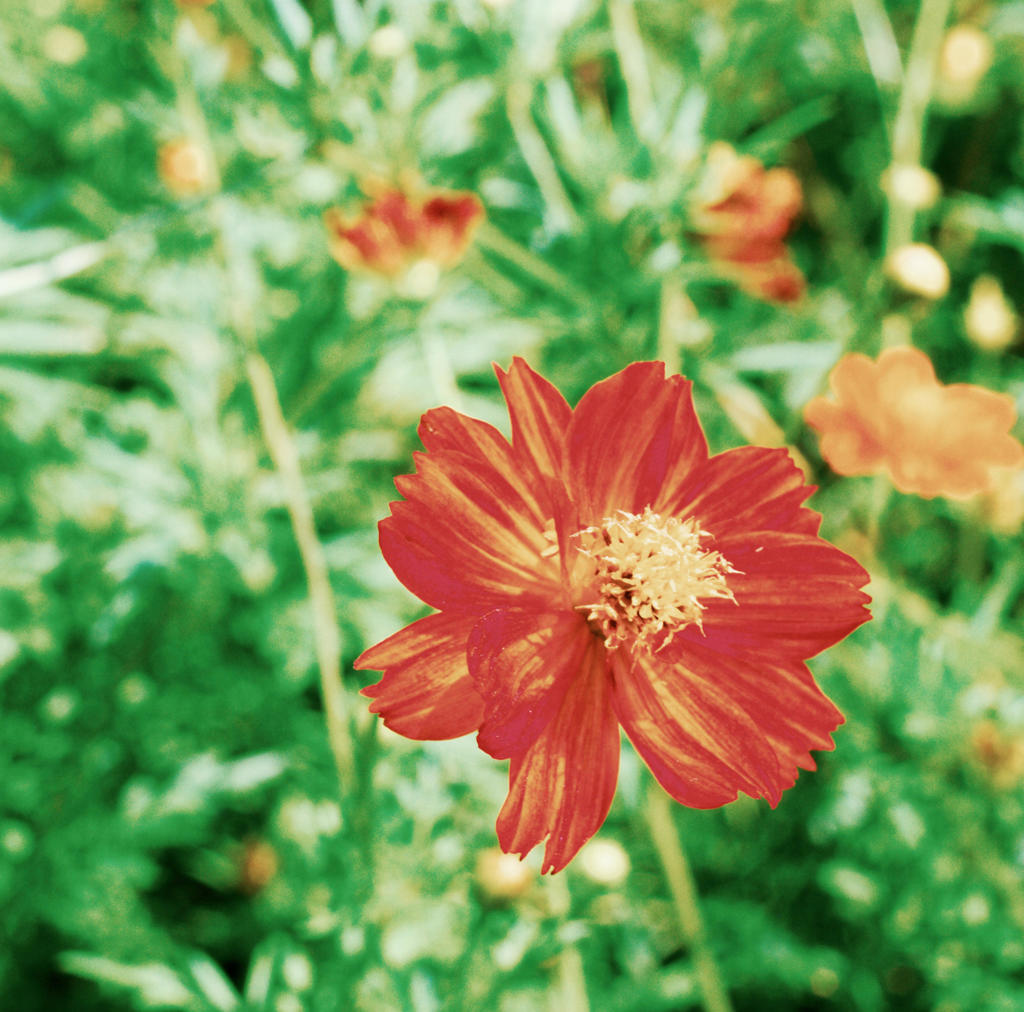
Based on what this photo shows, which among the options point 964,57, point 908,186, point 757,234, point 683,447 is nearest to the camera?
point 683,447

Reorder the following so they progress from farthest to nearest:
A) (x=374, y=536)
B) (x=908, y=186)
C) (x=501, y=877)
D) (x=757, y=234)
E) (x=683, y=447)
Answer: (x=757, y=234), (x=374, y=536), (x=908, y=186), (x=501, y=877), (x=683, y=447)

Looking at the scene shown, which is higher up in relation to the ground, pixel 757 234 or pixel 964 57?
pixel 964 57

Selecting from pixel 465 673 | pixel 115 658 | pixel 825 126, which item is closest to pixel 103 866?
pixel 115 658

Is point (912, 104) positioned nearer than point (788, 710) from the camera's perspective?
No

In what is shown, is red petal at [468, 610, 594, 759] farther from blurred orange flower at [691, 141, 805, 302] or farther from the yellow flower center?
blurred orange flower at [691, 141, 805, 302]

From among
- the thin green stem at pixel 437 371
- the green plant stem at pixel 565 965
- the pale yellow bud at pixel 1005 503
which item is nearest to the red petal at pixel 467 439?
the thin green stem at pixel 437 371

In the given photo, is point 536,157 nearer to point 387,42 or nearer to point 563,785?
point 387,42

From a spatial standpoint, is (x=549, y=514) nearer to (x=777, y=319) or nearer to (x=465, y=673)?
(x=465, y=673)

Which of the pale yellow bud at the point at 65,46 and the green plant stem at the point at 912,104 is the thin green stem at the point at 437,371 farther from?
the pale yellow bud at the point at 65,46

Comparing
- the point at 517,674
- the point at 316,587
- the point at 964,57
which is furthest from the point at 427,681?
the point at 964,57
